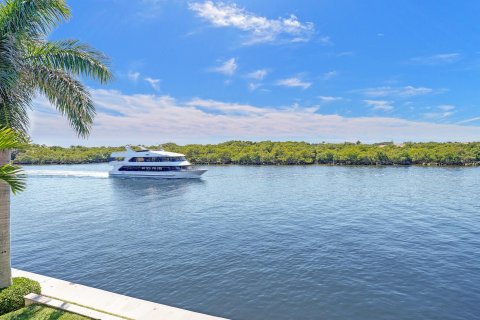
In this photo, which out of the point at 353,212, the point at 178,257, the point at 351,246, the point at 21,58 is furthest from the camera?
the point at 353,212

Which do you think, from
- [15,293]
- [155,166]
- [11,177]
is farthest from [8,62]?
[155,166]

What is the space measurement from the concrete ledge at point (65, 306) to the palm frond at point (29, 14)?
8.43 meters

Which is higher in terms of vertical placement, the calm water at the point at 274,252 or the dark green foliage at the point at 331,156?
the dark green foliage at the point at 331,156

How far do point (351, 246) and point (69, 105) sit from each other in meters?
18.1

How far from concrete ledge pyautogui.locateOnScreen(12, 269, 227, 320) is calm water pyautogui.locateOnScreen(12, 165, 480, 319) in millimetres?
2832

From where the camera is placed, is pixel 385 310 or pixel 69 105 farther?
pixel 385 310

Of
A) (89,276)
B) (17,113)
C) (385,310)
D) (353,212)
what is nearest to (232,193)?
(353,212)

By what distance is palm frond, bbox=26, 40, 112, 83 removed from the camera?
10.2 meters

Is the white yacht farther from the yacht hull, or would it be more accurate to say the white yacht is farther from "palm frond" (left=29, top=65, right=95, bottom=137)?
"palm frond" (left=29, top=65, right=95, bottom=137)

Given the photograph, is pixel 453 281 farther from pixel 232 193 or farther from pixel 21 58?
pixel 232 193

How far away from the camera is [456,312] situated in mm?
12461

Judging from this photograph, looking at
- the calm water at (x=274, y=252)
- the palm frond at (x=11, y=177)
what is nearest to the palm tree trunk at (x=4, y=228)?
the palm frond at (x=11, y=177)

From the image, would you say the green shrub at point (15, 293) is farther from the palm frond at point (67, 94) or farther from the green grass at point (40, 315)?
the palm frond at point (67, 94)

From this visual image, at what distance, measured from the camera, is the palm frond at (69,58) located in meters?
10.2
